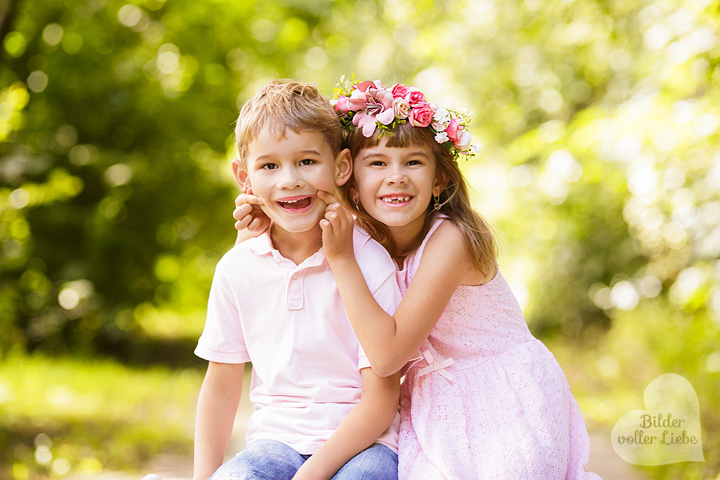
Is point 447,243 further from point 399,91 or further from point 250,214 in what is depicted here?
point 250,214

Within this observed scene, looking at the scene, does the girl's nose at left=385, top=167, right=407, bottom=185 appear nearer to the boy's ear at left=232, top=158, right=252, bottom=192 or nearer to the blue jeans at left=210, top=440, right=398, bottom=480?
the boy's ear at left=232, top=158, right=252, bottom=192

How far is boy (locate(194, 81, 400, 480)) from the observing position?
2.13 m

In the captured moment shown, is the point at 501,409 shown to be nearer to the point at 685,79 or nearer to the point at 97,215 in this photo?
the point at 685,79

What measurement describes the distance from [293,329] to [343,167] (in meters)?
0.49

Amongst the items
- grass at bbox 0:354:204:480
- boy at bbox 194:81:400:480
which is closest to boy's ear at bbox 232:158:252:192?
boy at bbox 194:81:400:480

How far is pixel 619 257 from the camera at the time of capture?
8750 millimetres

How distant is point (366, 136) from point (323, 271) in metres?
0.41

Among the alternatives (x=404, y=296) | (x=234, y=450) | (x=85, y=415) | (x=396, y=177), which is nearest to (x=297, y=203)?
(x=396, y=177)

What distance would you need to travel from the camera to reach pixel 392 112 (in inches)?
88.5

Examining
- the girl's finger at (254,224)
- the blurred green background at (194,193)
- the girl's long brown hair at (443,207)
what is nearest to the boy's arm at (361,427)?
the girl's long brown hair at (443,207)

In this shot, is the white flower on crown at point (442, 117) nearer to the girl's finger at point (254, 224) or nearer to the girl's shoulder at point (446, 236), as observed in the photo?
the girl's shoulder at point (446, 236)

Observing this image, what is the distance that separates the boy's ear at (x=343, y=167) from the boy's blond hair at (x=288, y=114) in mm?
21

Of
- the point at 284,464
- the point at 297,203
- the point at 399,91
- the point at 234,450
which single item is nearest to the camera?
the point at 284,464

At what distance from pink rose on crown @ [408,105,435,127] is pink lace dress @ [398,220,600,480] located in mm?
309
